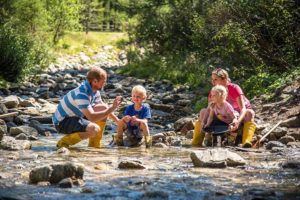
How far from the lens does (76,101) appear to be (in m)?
8.84

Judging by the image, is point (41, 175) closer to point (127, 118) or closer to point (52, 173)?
point (52, 173)

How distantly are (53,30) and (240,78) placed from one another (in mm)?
29945

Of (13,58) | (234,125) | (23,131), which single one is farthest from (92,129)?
(13,58)

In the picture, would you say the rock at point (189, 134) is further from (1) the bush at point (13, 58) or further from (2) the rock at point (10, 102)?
(1) the bush at point (13, 58)

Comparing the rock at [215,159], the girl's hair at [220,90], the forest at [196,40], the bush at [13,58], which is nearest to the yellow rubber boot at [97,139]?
the girl's hair at [220,90]

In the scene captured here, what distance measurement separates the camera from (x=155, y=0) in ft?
Answer: 106

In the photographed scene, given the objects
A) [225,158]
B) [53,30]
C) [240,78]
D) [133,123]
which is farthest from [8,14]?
[225,158]

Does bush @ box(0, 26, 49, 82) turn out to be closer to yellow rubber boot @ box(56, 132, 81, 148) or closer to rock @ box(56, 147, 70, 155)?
yellow rubber boot @ box(56, 132, 81, 148)

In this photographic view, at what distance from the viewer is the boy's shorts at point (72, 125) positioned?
892 cm

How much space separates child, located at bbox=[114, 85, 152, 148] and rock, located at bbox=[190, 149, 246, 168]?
2414 millimetres

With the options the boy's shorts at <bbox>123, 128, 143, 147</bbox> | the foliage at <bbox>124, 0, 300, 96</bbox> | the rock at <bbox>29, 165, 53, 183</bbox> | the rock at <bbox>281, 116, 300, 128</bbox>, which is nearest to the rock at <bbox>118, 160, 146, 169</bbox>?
the rock at <bbox>29, 165, 53, 183</bbox>

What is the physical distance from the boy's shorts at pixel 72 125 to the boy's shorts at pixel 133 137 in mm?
1093

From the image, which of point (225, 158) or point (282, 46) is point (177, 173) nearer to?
point (225, 158)

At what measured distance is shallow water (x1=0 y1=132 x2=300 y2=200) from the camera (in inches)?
217
